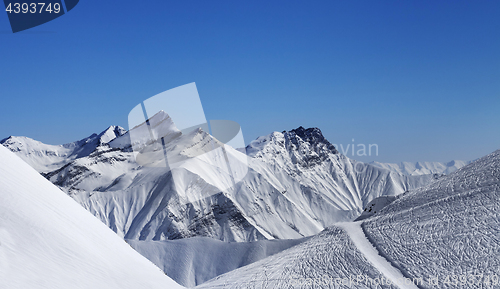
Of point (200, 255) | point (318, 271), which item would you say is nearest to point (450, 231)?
point (318, 271)

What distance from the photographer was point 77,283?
38.3 feet

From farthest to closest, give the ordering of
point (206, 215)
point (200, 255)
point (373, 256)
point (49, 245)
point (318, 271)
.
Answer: point (206, 215), point (200, 255), point (373, 256), point (318, 271), point (49, 245)

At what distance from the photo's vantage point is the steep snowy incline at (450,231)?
1727 centimetres

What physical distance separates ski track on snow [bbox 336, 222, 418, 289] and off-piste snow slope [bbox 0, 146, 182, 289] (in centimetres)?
1165

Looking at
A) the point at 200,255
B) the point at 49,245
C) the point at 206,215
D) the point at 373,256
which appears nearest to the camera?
the point at 49,245

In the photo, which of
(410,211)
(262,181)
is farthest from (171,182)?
(410,211)

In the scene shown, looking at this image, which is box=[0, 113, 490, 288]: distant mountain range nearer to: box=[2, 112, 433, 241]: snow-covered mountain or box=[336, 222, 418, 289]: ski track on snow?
box=[336, 222, 418, 289]: ski track on snow

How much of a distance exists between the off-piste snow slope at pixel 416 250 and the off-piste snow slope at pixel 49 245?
27.6 feet

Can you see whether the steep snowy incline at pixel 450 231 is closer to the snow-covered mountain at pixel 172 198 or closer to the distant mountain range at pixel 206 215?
the distant mountain range at pixel 206 215

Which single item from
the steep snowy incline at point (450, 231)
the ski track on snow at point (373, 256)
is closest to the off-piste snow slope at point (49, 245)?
the ski track on snow at point (373, 256)

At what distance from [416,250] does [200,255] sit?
55078 mm

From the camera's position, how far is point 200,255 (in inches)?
2726

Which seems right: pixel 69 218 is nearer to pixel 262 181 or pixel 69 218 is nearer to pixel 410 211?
pixel 410 211

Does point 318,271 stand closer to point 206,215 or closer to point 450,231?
point 450,231
